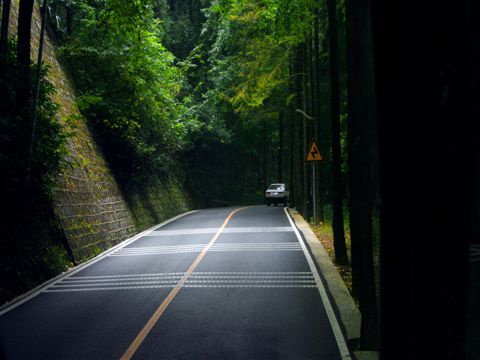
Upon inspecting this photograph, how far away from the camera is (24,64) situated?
14.0 meters

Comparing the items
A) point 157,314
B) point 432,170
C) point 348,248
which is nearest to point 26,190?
point 157,314

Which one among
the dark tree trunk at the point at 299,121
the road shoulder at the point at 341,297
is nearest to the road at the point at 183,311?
the road shoulder at the point at 341,297

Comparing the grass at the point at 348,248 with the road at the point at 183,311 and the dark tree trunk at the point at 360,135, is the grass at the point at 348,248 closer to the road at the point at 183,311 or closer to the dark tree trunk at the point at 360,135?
the road at the point at 183,311

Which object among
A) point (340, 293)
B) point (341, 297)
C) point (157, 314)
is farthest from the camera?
point (340, 293)

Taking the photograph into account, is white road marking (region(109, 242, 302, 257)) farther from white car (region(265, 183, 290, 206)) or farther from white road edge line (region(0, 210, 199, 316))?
white car (region(265, 183, 290, 206))

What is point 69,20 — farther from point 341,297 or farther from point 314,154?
point 341,297

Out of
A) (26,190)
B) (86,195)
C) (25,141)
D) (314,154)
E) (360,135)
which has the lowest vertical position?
(86,195)

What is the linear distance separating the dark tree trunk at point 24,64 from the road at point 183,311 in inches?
183

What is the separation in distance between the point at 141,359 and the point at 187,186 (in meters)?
38.2

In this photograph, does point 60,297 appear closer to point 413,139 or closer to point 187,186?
point 413,139

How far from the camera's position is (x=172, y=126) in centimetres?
2953

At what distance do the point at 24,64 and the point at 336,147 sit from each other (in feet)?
28.2

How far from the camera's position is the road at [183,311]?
26.3 feet

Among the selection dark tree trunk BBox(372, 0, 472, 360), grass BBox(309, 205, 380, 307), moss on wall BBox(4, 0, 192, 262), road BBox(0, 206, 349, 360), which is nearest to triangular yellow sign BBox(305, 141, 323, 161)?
grass BBox(309, 205, 380, 307)
